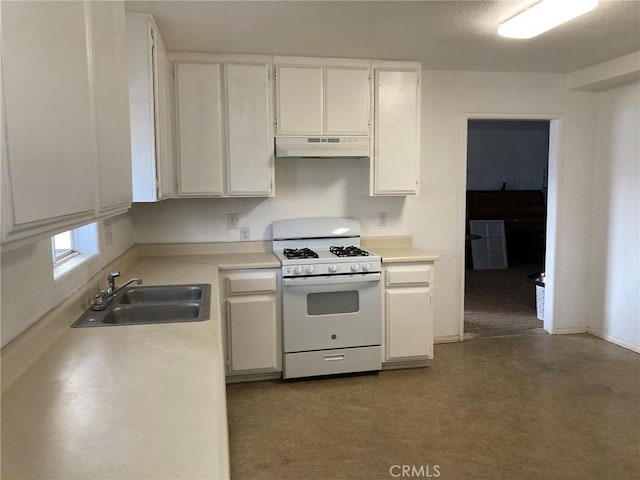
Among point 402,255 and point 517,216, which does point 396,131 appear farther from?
point 517,216

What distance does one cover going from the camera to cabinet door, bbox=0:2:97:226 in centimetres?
76

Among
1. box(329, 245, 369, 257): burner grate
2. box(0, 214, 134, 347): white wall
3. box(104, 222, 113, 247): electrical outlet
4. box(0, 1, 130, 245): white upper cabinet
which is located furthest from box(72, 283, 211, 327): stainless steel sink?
box(329, 245, 369, 257): burner grate

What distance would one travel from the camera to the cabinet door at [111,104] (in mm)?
1333

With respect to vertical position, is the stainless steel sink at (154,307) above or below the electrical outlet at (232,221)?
below

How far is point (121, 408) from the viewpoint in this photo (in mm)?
1172

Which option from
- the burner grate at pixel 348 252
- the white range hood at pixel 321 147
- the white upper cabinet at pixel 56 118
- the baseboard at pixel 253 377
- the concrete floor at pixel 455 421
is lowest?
the concrete floor at pixel 455 421

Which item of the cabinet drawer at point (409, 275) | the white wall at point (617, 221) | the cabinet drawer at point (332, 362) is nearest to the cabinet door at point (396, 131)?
the cabinet drawer at point (409, 275)

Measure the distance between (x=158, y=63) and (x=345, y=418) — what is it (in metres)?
2.35

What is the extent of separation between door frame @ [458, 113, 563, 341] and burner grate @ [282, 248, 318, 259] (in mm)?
1418

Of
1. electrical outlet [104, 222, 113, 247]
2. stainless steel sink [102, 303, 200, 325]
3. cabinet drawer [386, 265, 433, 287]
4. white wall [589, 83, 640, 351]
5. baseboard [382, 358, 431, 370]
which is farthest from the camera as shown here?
white wall [589, 83, 640, 351]

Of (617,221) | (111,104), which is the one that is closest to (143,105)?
(111,104)

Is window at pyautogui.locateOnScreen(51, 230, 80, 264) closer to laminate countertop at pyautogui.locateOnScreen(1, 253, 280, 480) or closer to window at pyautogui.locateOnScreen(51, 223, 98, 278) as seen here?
window at pyautogui.locateOnScreen(51, 223, 98, 278)

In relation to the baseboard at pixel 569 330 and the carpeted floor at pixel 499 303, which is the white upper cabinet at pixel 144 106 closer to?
the carpeted floor at pixel 499 303

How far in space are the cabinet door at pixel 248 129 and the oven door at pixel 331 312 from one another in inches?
30.3
